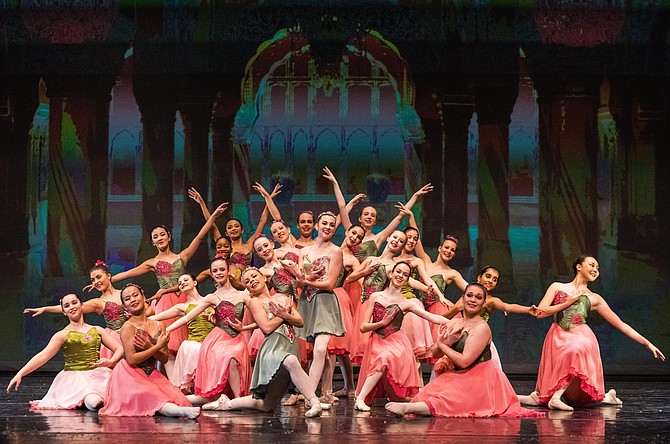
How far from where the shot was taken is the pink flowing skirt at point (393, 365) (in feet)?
22.1

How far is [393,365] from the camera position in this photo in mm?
6727

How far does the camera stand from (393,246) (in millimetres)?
7496

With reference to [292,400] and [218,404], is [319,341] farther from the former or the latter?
[218,404]

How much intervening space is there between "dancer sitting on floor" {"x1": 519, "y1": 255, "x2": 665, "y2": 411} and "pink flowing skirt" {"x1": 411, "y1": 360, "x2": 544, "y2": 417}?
30.0 inches

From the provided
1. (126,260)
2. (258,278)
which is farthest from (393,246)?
(126,260)

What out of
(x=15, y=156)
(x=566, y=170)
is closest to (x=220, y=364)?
(x=15, y=156)

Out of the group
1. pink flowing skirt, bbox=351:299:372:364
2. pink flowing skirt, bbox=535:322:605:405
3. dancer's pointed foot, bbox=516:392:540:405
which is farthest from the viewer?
pink flowing skirt, bbox=351:299:372:364

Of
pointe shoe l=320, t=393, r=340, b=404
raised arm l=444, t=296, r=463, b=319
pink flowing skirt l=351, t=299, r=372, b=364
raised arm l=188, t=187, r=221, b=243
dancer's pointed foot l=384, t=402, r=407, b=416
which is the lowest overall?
pointe shoe l=320, t=393, r=340, b=404

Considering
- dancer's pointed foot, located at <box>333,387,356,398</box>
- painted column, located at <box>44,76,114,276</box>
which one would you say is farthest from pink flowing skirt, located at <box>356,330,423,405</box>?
painted column, located at <box>44,76,114,276</box>

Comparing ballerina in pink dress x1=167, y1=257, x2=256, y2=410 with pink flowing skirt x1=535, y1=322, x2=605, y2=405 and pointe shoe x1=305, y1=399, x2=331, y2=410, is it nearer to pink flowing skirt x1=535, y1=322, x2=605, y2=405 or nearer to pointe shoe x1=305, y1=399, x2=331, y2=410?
pointe shoe x1=305, y1=399, x2=331, y2=410

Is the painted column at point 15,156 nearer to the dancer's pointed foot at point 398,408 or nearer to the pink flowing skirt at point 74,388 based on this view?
the pink flowing skirt at point 74,388

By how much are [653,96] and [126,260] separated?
530cm

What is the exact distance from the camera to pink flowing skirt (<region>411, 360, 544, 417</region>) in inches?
245

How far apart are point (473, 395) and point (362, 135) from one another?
4.48 metres
